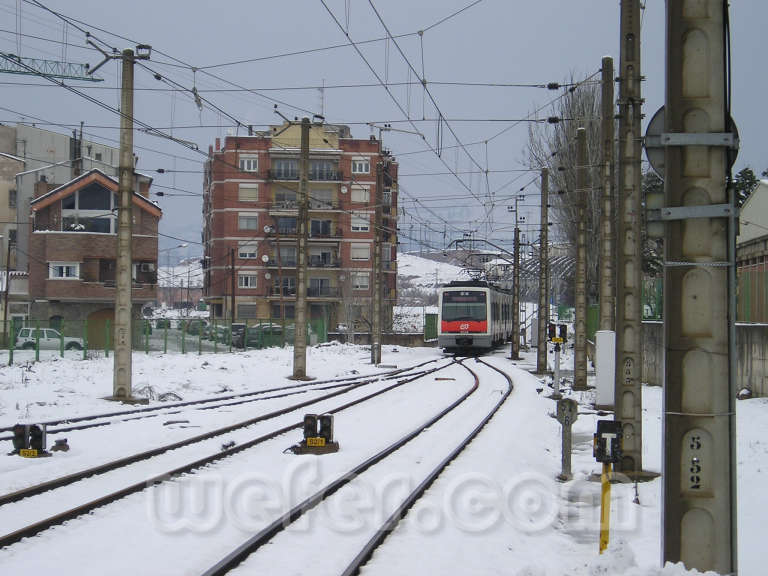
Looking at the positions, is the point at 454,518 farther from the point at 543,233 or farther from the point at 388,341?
the point at 388,341

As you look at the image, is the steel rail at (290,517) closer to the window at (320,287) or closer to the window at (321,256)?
the window at (320,287)

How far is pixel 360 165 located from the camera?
76.8m

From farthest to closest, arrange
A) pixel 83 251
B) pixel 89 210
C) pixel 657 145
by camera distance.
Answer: pixel 89 210
pixel 83 251
pixel 657 145

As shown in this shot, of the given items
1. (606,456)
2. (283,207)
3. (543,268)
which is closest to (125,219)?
(606,456)

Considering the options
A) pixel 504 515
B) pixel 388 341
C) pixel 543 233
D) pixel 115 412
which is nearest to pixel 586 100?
pixel 543 233

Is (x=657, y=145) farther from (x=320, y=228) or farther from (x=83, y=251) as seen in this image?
(x=320, y=228)

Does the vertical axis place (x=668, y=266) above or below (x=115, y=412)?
above

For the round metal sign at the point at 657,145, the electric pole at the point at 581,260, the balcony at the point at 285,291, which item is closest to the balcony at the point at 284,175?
the balcony at the point at 285,291

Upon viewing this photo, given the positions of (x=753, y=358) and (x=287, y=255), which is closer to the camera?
(x=753, y=358)

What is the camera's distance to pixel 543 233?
30141mm

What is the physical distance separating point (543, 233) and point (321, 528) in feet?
74.8

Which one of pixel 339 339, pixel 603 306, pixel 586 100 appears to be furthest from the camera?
pixel 339 339

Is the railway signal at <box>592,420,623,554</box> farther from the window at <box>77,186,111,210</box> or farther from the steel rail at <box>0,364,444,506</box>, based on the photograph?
the window at <box>77,186,111,210</box>

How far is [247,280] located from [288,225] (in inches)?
230
